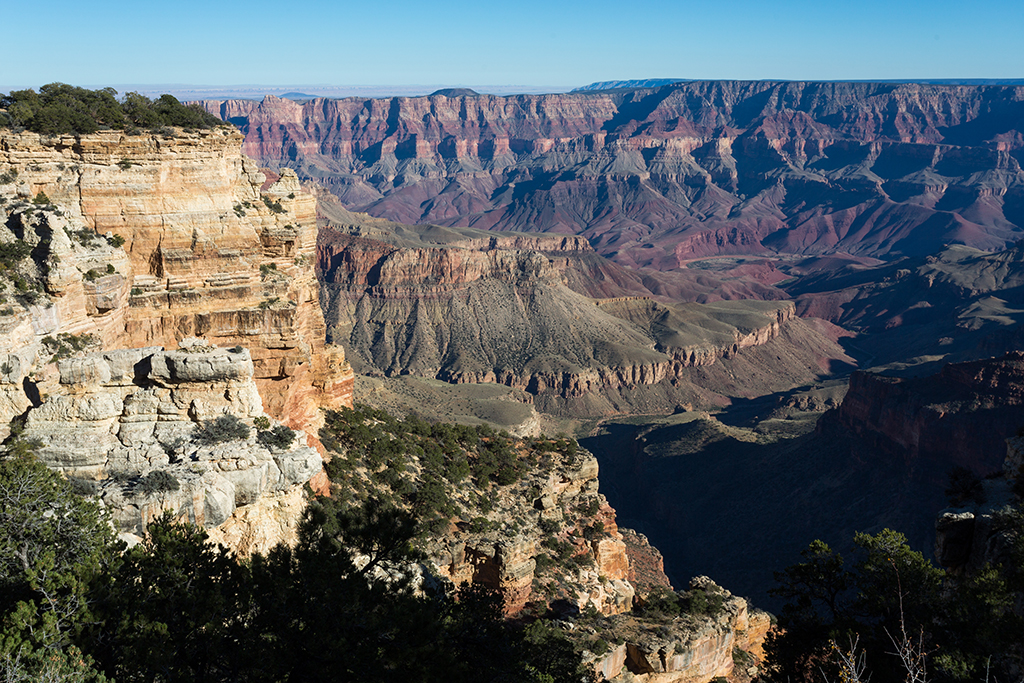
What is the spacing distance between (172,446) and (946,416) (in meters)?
75.1

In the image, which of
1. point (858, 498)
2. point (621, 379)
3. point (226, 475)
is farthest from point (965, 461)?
point (226, 475)

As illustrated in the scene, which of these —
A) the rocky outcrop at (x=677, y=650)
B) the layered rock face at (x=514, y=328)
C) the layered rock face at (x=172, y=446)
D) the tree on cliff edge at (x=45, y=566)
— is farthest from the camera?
the layered rock face at (x=514, y=328)

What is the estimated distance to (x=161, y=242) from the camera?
29.6 meters

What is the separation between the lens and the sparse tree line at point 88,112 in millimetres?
29531

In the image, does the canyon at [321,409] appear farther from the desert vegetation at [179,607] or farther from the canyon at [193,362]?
the desert vegetation at [179,607]

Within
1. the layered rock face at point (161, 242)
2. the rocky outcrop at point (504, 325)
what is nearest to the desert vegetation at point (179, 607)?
the layered rock face at point (161, 242)

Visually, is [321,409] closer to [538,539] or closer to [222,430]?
[538,539]

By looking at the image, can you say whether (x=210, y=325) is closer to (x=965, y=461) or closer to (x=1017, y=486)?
(x=1017, y=486)

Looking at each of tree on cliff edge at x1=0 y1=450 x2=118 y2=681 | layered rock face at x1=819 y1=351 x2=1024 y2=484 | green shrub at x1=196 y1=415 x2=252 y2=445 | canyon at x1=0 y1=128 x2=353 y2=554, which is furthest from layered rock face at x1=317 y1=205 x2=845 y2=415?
tree on cliff edge at x1=0 y1=450 x2=118 y2=681

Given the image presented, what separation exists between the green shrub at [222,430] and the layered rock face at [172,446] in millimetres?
54

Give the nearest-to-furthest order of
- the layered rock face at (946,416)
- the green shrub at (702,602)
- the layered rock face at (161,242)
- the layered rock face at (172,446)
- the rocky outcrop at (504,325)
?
the layered rock face at (172,446) < the layered rock face at (161,242) < the green shrub at (702,602) < the layered rock face at (946,416) < the rocky outcrop at (504,325)

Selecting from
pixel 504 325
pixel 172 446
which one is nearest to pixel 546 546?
pixel 172 446

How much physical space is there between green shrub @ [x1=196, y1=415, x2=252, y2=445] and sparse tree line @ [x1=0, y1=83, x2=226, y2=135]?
1382 centimetres

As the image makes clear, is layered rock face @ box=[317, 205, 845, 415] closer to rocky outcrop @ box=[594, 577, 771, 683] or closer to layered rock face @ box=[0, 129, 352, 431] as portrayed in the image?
rocky outcrop @ box=[594, 577, 771, 683]
